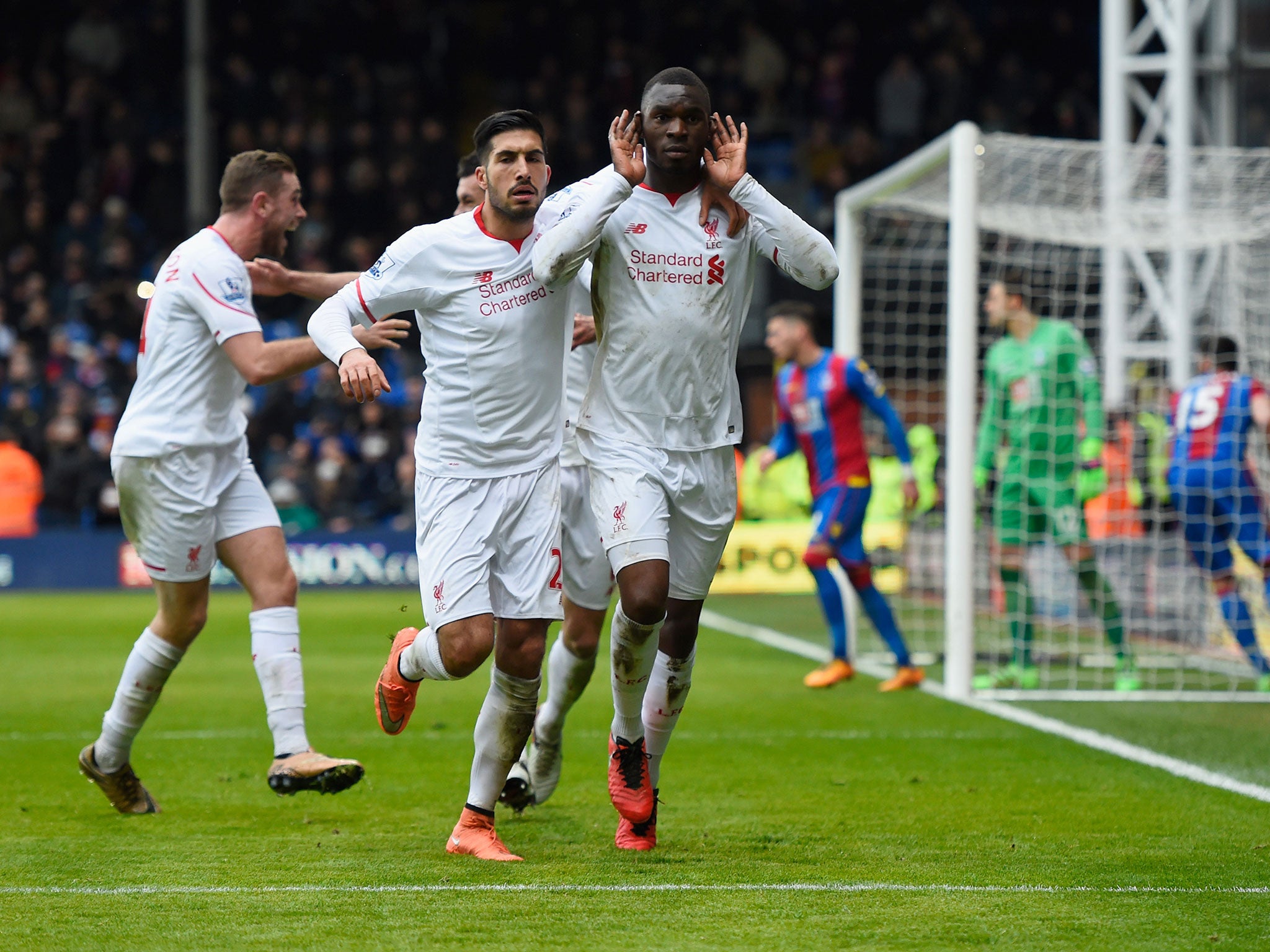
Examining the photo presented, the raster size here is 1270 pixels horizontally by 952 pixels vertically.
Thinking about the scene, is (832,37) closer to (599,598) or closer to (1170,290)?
(1170,290)

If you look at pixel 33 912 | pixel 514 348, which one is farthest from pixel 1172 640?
pixel 33 912

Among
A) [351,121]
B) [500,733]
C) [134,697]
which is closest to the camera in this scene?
[500,733]

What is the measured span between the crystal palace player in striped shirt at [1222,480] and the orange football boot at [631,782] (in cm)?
613

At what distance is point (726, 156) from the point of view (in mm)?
5059

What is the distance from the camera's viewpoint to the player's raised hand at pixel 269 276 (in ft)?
19.2

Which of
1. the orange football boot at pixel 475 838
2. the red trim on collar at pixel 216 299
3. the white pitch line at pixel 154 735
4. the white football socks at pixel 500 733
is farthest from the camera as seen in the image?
the white pitch line at pixel 154 735

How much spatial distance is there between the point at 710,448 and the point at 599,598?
0.79 metres

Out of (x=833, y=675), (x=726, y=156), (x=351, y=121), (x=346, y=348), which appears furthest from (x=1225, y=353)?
(x=351, y=121)

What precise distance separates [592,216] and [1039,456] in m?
5.82

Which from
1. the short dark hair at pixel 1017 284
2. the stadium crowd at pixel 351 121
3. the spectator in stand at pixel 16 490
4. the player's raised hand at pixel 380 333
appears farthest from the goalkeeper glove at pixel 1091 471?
the spectator in stand at pixel 16 490

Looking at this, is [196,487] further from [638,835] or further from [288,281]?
[638,835]

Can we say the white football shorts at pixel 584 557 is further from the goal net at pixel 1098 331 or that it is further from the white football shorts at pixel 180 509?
the goal net at pixel 1098 331

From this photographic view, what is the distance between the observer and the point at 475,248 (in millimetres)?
5039

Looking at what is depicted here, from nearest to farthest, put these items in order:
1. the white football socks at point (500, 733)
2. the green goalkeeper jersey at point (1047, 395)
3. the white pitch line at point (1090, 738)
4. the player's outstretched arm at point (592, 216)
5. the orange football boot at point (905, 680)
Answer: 1. the player's outstretched arm at point (592, 216)
2. the white football socks at point (500, 733)
3. the white pitch line at point (1090, 738)
4. the orange football boot at point (905, 680)
5. the green goalkeeper jersey at point (1047, 395)
